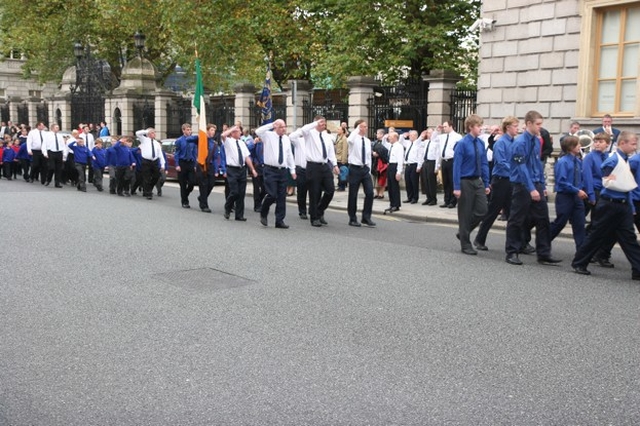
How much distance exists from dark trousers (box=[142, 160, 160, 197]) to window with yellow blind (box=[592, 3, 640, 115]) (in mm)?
10355

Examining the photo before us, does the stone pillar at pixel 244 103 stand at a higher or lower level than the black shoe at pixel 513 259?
higher

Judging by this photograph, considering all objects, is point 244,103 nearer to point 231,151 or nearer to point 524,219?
point 231,151

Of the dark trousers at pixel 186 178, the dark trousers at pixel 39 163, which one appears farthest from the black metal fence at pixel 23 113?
the dark trousers at pixel 186 178

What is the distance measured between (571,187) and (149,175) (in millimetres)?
11276

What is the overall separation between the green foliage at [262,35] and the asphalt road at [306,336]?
1493 centimetres

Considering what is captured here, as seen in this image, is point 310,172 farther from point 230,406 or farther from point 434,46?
point 434,46

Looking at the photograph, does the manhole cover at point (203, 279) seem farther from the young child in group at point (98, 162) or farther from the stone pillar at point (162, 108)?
the stone pillar at point (162, 108)

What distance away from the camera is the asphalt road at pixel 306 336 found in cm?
441

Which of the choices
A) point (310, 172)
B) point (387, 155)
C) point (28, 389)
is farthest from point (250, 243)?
point (387, 155)

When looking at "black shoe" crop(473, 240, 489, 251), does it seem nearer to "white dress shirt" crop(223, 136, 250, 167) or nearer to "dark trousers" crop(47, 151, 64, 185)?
"white dress shirt" crop(223, 136, 250, 167)

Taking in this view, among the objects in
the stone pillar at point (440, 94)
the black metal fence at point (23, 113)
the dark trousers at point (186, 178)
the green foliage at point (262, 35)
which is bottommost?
the dark trousers at point (186, 178)

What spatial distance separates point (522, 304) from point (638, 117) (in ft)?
→ 32.8

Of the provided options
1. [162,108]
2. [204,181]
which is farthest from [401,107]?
[162,108]

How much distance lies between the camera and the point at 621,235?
8281 mm
